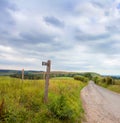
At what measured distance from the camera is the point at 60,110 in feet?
34.4

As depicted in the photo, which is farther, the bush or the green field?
the bush

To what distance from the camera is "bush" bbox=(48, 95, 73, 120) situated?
10398 millimetres

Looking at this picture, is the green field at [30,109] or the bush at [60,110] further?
the bush at [60,110]

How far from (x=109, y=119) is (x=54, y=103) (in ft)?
15.6

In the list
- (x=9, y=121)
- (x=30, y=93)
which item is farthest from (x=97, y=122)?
(x=9, y=121)

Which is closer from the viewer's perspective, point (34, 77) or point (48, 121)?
point (48, 121)

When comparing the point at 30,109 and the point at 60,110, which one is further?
the point at 60,110

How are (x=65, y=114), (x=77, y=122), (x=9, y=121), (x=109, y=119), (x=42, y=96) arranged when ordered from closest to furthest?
(x=9, y=121) → (x=65, y=114) → (x=77, y=122) → (x=42, y=96) → (x=109, y=119)

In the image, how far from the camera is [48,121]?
31.4ft

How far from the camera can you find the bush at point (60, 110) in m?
10.4

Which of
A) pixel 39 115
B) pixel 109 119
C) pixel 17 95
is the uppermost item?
pixel 17 95

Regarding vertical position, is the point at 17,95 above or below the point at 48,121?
above

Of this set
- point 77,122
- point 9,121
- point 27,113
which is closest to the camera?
point 9,121

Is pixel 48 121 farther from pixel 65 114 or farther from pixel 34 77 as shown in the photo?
pixel 34 77
